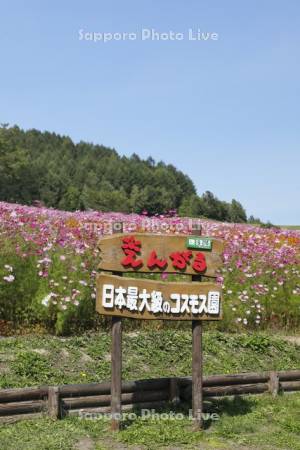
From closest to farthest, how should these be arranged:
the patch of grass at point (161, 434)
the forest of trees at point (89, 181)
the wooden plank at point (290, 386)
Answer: the patch of grass at point (161, 434)
the wooden plank at point (290, 386)
the forest of trees at point (89, 181)

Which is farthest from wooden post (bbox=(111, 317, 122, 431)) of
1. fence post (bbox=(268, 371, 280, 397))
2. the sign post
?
fence post (bbox=(268, 371, 280, 397))

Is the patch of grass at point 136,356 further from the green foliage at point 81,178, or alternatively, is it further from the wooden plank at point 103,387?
the green foliage at point 81,178

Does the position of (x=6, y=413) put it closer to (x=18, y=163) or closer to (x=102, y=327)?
(x=102, y=327)

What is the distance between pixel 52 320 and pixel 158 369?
2.58 metres

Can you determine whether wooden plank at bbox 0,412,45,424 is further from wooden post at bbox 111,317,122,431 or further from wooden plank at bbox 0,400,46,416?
wooden post at bbox 111,317,122,431

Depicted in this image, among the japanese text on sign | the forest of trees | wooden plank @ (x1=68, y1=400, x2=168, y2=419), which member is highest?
the forest of trees

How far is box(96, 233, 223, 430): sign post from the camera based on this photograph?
6840 mm

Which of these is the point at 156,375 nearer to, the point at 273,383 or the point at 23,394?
the point at 273,383

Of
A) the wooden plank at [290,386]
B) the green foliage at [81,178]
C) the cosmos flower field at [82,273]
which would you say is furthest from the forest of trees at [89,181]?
the wooden plank at [290,386]

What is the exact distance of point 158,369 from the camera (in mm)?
9359

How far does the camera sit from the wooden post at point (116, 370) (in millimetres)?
6879

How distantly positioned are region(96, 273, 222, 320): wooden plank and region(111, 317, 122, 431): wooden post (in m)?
0.20

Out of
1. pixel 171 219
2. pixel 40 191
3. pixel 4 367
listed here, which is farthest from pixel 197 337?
pixel 40 191

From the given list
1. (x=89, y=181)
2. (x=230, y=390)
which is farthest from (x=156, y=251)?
(x=89, y=181)
